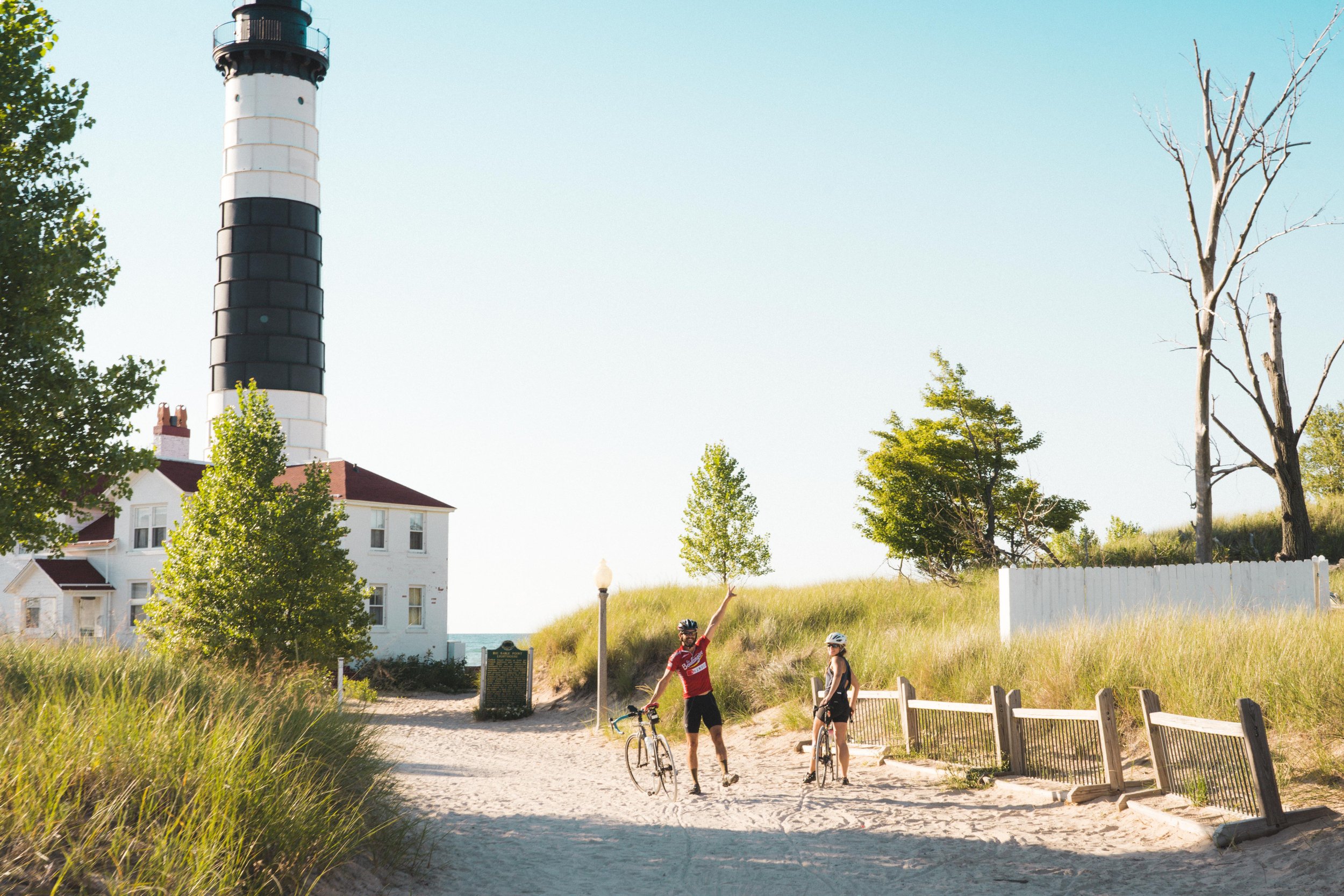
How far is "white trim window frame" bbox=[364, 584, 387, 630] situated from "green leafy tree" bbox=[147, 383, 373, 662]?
32.3 feet

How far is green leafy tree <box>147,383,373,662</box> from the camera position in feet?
76.9

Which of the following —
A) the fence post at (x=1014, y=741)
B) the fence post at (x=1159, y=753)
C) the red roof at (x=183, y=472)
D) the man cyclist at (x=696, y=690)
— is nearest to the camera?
the fence post at (x=1159, y=753)

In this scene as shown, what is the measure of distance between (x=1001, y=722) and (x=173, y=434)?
3974cm

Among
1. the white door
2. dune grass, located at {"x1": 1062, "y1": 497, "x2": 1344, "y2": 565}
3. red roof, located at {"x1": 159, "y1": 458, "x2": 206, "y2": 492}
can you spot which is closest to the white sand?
dune grass, located at {"x1": 1062, "y1": 497, "x2": 1344, "y2": 565}

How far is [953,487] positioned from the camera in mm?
35938

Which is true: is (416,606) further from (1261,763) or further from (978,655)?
(1261,763)

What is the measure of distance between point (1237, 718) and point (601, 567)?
1303 centimetres

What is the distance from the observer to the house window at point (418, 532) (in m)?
37.3

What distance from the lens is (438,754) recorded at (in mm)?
17375

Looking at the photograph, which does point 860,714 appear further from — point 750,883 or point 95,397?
point 95,397

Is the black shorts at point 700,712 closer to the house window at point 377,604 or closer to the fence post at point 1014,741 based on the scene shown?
the fence post at point 1014,741

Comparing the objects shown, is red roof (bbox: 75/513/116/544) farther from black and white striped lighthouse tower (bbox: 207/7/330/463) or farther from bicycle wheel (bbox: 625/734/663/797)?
bicycle wheel (bbox: 625/734/663/797)

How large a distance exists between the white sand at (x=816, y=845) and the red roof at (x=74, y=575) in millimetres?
27968

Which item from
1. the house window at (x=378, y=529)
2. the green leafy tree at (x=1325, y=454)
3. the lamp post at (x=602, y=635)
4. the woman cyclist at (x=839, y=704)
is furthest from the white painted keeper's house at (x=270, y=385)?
the green leafy tree at (x=1325, y=454)
